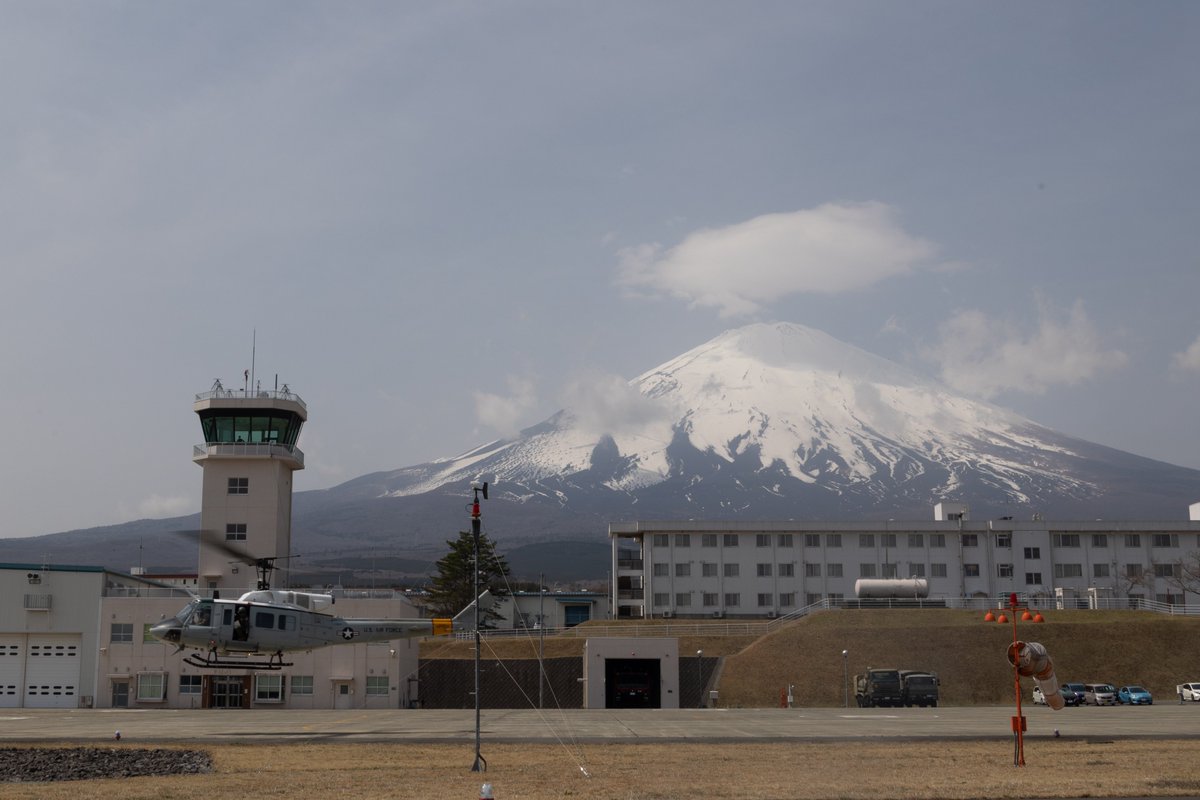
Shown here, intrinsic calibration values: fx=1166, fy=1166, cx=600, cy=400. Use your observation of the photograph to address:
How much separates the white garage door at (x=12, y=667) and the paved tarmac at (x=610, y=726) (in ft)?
40.8

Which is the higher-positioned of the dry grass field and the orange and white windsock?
the orange and white windsock

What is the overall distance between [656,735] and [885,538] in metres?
65.0

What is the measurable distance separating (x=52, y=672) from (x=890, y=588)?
187 feet

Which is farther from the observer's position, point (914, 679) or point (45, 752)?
point (914, 679)

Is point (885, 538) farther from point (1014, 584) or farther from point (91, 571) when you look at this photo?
point (91, 571)

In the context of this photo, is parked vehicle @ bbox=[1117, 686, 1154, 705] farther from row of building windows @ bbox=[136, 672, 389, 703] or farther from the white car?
row of building windows @ bbox=[136, 672, 389, 703]

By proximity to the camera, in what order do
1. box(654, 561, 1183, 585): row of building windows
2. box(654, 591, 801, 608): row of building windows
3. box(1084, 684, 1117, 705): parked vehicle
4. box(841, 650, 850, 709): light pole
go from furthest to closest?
box(654, 561, 1183, 585): row of building windows
box(654, 591, 801, 608): row of building windows
box(841, 650, 850, 709): light pole
box(1084, 684, 1117, 705): parked vehicle

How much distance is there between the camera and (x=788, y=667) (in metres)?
71.9

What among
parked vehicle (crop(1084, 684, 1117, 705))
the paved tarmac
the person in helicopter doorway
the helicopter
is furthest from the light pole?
the person in helicopter doorway

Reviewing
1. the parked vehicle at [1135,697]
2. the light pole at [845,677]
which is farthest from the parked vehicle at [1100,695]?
the light pole at [845,677]

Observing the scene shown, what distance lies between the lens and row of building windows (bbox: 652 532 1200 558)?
98.8 m

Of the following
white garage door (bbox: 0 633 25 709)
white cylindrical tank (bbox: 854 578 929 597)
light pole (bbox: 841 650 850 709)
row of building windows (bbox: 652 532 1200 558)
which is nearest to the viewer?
white garage door (bbox: 0 633 25 709)

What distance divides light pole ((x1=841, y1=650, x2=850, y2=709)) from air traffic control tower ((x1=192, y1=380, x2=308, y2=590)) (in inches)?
1425

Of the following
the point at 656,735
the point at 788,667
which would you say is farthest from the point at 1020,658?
the point at 788,667
